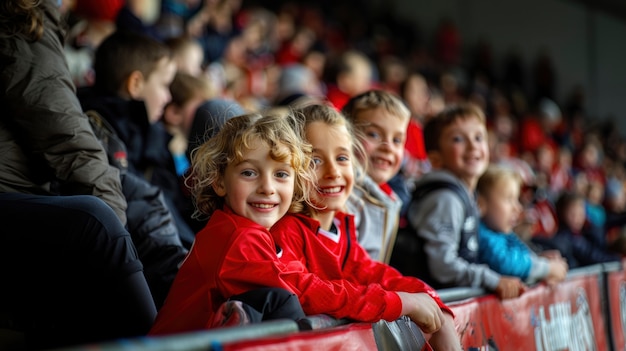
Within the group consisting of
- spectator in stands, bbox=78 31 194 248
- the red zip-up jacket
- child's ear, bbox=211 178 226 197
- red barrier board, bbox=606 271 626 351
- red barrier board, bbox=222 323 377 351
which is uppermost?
spectator in stands, bbox=78 31 194 248

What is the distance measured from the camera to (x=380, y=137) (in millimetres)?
3861

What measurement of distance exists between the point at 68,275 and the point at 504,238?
3049 mm

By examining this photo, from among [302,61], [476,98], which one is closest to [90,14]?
[302,61]

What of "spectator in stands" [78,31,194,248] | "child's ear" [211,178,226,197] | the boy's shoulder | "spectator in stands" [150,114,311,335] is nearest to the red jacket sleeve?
"spectator in stands" [150,114,311,335]

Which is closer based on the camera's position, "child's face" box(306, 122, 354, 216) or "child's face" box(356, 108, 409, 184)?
"child's face" box(306, 122, 354, 216)

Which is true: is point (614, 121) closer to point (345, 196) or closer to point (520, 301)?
point (520, 301)

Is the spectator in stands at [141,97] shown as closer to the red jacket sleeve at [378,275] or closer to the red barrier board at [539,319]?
the red jacket sleeve at [378,275]

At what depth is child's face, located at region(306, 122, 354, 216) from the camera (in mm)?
3064

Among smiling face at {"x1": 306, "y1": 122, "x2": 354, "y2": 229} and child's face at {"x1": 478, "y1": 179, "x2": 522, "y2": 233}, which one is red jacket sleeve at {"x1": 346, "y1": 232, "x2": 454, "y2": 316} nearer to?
smiling face at {"x1": 306, "y1": 122, "x2": 354, "y2": 229}

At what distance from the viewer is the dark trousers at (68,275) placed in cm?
244

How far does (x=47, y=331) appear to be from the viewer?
2.51 m

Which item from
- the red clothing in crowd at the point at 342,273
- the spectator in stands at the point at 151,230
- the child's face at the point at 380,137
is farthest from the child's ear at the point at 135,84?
the red clothing in crowd at the point at 342,273

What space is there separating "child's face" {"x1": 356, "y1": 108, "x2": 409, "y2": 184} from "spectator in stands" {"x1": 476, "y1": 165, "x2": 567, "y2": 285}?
106 cm

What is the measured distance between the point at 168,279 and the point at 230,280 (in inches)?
33.3
